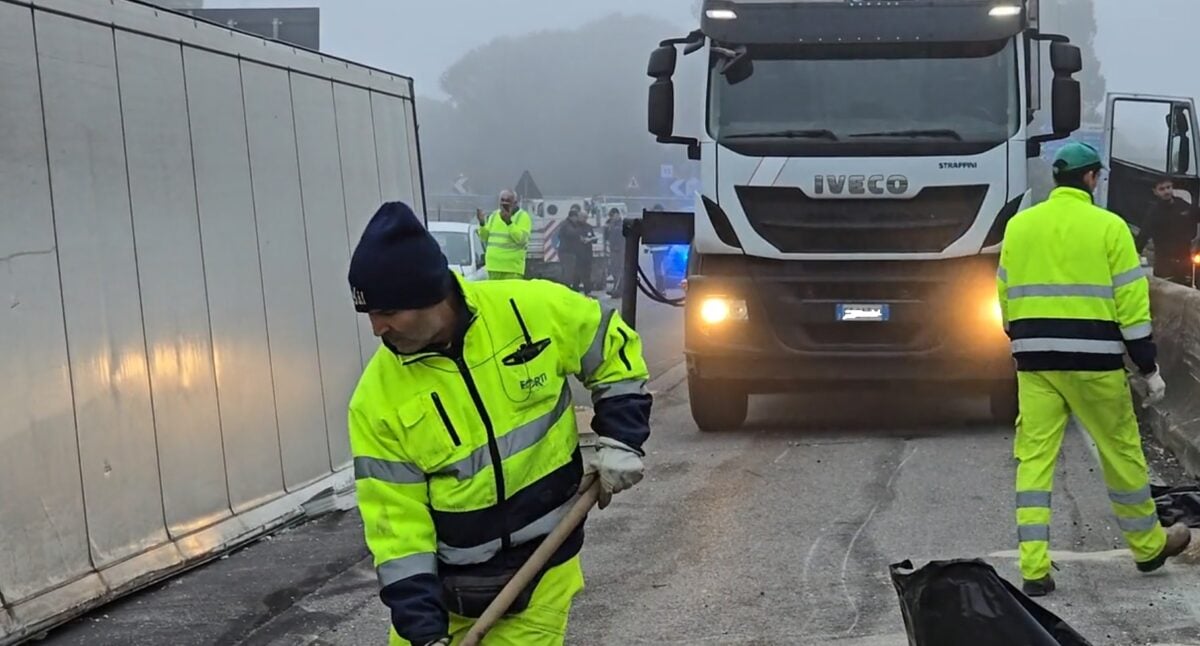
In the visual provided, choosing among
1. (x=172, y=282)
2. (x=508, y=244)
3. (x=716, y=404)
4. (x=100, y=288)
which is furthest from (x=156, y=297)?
(x=508, y=244)

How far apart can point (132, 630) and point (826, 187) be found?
5594mm

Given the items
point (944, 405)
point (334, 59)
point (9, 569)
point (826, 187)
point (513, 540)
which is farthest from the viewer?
point (944, 405)

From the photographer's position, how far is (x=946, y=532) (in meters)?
7.09

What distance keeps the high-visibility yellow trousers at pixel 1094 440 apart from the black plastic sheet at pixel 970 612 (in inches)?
91.6

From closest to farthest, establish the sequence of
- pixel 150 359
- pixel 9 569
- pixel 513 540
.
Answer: pixel 513 540, pixel 9 569, pixel 150 359

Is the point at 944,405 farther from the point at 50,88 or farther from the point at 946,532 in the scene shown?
the point at 50,88

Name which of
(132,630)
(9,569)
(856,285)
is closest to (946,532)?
(856,285)

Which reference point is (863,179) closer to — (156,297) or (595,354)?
(156,297)

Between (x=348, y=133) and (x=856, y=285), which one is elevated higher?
(x=348, y=133)

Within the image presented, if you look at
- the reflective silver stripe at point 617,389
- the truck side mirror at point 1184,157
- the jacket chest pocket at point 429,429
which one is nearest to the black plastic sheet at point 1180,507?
the reflective silver stripe at point 617,389

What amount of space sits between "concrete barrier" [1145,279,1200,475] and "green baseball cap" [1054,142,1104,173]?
2.91 m

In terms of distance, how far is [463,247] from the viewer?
845 inches

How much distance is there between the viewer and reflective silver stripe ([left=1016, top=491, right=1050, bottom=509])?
5836 millimetres

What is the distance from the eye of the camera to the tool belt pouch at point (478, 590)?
3297 mm
